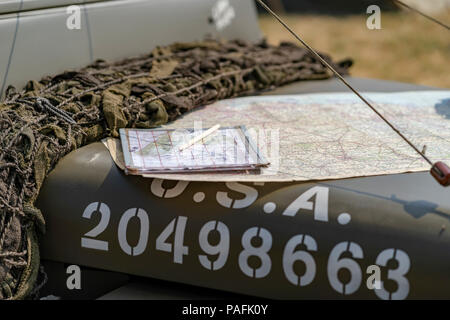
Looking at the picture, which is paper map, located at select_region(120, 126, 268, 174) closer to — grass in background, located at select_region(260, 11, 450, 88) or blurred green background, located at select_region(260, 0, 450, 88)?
grass in background, located at select_region(260, 11, 450, 88)

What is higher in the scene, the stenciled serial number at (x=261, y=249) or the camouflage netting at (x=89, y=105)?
the camouflage netting at (x=89, y=105)

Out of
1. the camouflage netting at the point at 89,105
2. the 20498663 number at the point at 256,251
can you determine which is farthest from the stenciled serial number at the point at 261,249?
the camouflage netting at the point at 89,105

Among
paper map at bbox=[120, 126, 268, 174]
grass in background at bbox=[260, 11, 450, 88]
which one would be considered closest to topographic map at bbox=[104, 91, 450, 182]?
paper map at bbox=[120, 126, 268, 174]

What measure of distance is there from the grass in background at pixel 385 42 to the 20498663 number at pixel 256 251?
11.4 feet

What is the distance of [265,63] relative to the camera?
2146mm

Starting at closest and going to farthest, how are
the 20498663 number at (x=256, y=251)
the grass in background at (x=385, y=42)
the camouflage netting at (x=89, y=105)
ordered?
1. the 20498663 number at (x=256, y=251)
2. the camouflage netting at (x=89, y=105)
3. the grass in background at (x=385, y=42)

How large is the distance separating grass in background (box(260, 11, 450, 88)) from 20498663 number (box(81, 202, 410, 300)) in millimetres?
3460

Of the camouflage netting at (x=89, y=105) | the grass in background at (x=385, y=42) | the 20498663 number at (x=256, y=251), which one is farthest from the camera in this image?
the grass in background at (x=385, y=42)

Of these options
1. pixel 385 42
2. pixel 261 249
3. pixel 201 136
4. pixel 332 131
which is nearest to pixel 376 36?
pixel 385 42

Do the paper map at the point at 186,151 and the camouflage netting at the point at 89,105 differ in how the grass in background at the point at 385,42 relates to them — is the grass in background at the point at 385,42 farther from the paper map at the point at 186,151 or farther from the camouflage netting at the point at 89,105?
the paper map at the point at 186,151

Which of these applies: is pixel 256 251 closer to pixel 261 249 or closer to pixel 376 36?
pixel 261 249

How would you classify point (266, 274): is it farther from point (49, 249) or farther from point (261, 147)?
point (49, 249)

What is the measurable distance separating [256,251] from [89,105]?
0.54 m

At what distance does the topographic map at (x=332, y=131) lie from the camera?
52.7 inches
